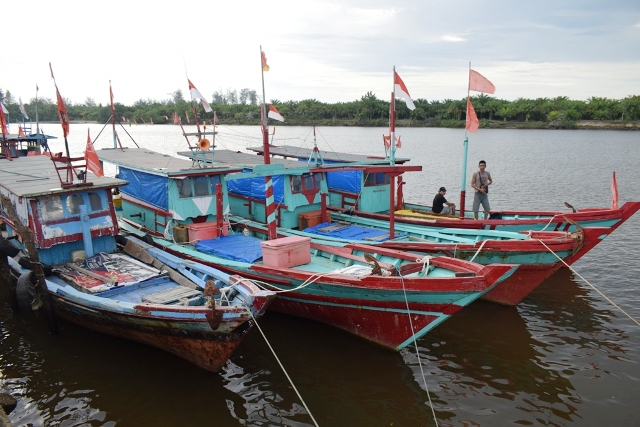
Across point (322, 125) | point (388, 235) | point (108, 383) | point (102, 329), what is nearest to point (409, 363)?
point (388, 235)

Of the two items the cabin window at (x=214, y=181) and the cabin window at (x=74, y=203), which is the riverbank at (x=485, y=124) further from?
the cabin window at (x=74, y=203)

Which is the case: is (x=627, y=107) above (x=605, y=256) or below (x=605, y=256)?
above

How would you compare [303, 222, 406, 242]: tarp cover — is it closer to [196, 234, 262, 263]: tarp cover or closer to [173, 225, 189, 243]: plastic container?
[196, 234, 262, 263]: tarp cover

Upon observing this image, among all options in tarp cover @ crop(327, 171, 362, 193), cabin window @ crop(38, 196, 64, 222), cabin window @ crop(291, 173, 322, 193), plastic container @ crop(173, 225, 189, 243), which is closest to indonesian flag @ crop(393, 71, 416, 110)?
tarp cover @ crop(327, 171, 362, 193)

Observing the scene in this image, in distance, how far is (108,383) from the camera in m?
8.79

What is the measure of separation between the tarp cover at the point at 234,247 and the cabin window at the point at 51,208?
3285 mm

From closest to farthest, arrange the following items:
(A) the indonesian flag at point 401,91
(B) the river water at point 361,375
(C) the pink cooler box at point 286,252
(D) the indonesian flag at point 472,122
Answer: (B) the river water at point 361,375, (C) the pink cooler box at point 286,252, (A) the indonesian flag at point 401,91, (D) the indonesian flag at point 472,122

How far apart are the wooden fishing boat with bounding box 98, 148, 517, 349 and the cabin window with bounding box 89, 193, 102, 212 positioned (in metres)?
1.68

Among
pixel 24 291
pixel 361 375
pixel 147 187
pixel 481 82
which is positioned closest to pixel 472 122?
pixel 481 82

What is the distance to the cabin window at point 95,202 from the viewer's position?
11273 mm

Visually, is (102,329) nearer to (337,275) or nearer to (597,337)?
(337,275)

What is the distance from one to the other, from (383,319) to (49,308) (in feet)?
23.0

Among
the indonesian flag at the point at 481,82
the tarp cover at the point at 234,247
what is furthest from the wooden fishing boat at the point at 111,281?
the indonesian flag at the point at 481,82

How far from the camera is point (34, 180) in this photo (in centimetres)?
1205
